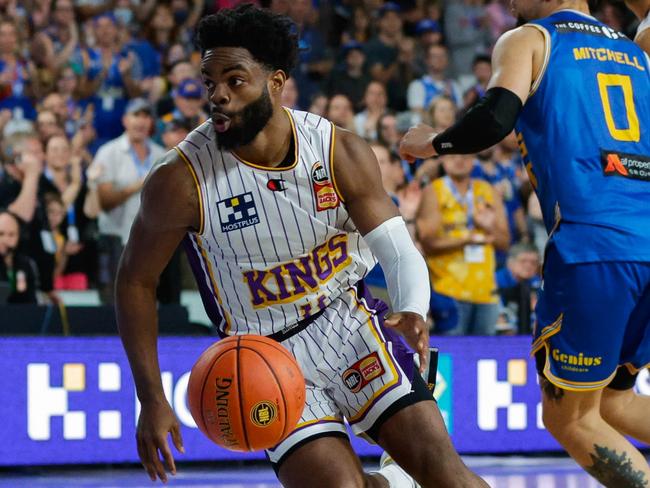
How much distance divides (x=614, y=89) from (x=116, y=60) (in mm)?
7323

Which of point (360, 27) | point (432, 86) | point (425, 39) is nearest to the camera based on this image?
point (432, 86)

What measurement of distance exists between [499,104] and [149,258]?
1375 mm

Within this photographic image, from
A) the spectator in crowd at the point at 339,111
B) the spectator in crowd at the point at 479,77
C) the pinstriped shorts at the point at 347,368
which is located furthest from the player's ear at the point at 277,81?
the spectator in crowd at the point at 479,77

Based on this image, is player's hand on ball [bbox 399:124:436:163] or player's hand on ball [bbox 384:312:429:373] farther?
player's hand on ball [bbox 399:124:436:163]

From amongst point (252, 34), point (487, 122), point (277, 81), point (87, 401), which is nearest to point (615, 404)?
point (487, 122)

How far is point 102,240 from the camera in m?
8.51

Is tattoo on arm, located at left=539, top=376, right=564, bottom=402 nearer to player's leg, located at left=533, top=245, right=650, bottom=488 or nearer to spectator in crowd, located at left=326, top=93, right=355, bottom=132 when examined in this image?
player's leg, located at left=533, top=245, right=650, bottom=488

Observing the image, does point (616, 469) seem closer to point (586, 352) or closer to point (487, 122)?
point (586, 352)

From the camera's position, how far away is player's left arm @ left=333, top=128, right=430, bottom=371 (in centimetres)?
405

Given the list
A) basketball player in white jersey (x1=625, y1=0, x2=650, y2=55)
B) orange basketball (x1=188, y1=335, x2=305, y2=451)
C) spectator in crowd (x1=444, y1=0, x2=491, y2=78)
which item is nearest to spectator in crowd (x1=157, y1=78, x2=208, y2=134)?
spectator in crowd (x1=444, y1=0, x2=491, y2=78)

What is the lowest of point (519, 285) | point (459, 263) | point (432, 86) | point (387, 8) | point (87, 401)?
point (87, 401)

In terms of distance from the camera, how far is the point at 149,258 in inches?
161

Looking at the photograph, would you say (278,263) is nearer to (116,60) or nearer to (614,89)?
(614,89)

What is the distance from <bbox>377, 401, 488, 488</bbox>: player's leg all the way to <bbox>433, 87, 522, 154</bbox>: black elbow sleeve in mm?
965
